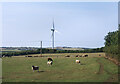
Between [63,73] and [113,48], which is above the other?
[113,48]

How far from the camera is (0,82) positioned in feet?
81.2

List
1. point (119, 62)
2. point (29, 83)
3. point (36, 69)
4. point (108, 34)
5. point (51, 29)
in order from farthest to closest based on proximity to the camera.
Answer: point (51, 29) → point (108, 34) → point (119, 62) → point (36, 69) → point (29, 83)

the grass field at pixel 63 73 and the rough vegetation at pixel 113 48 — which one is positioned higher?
the rough vegetation at pixel 113 48

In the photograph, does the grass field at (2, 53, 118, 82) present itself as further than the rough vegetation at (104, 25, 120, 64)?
No

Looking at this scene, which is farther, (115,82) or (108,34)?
(108,34)

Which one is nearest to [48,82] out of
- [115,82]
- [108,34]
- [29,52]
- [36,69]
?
[115,82]

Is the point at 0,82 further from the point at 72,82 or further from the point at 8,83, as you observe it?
the point at 72,82

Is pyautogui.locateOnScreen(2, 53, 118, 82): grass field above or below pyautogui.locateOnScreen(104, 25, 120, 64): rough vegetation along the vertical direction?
below

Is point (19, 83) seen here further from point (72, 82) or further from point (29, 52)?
point (29, 52)

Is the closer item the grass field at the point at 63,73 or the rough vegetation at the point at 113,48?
the grass field at the point at 63,73

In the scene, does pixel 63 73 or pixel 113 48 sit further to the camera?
pixel 113 48

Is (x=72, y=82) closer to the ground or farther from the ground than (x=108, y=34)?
closer to the ground

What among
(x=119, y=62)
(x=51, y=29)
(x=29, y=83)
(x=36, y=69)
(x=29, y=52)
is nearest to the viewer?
(x=29, y=83)

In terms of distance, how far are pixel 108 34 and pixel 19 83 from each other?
97.5m
